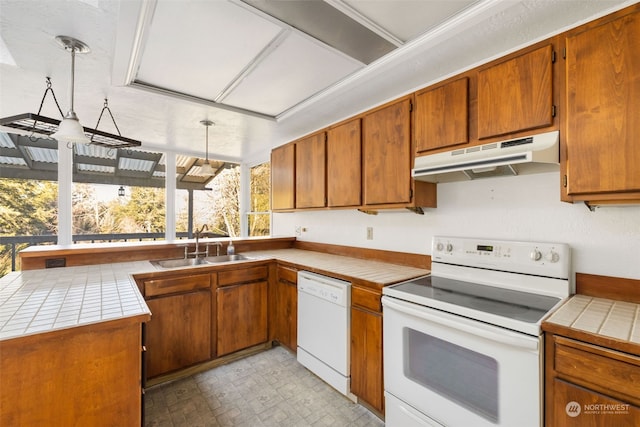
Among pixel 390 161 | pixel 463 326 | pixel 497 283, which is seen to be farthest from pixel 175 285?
pixel 497 283

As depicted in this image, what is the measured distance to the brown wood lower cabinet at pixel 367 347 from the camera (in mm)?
1758

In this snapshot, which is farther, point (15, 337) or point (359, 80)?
point (359, 80)

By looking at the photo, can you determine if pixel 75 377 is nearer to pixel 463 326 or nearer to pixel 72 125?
pixel 72 125

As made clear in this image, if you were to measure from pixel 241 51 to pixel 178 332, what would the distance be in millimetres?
2154

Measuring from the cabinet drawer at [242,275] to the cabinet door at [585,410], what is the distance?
2219mm

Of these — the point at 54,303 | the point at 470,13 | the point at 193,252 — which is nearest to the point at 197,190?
the point at 193,252

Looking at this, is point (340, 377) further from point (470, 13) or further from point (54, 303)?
point (470, 13)

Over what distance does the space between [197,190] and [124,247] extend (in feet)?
7.70

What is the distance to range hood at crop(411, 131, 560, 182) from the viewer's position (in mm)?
1339

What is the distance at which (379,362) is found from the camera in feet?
5.73

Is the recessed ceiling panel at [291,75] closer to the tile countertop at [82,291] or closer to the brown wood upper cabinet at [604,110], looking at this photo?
the brown wood upper cabinet at [604,110]

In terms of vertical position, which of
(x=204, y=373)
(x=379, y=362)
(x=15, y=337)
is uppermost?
(x=15, y=337)

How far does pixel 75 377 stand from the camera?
3.70 ft

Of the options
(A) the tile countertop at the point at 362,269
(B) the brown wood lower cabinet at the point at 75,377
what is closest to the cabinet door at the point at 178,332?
(A) the tile countertop at the point at 362,269
